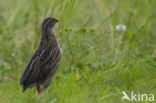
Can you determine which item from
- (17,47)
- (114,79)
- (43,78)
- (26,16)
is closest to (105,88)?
(114,79)

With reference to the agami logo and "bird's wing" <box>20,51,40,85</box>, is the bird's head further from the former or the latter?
the agami logo

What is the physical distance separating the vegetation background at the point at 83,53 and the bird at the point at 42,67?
0.14 m

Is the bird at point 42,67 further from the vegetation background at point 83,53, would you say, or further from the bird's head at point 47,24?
the bird's head at point 47,24

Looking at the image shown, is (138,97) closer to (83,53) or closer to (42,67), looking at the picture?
(42,67)

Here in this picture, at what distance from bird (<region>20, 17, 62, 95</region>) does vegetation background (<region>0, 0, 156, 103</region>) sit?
0.46 feet

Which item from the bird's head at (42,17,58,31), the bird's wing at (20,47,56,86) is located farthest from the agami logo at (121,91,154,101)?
the bird's head at (42,17,58,31)

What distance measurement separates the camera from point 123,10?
452 inches

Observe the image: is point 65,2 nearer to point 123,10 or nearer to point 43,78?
point 43,78

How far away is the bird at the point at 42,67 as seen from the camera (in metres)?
5.92

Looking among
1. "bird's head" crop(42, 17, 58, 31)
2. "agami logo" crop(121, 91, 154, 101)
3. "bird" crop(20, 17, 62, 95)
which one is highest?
"bird's head" crop(42, 17, 58, 31)

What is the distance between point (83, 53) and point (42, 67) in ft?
7.92

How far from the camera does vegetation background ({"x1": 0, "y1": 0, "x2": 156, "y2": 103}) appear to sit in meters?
5.98

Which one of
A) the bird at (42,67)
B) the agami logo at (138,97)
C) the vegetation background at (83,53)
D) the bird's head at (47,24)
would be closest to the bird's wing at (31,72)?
the bird at (42,67)

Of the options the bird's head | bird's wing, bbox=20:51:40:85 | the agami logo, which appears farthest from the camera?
the bird's head
